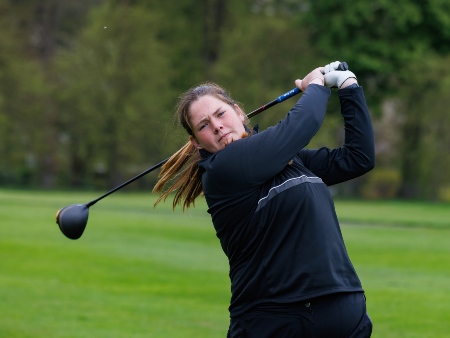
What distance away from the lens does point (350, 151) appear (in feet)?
15.2

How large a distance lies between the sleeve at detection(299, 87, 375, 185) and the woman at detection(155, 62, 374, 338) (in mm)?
35

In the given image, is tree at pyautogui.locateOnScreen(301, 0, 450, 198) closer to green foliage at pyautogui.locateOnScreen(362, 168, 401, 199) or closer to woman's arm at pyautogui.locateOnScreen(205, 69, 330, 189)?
green foliage at pyautogui.locateOnScreen(362, 168, 401, 199)

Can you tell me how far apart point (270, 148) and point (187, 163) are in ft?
2.27

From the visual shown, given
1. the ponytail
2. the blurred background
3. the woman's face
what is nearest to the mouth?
the woman's face

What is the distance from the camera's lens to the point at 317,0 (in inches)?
2137

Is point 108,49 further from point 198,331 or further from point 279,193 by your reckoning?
point 279,193

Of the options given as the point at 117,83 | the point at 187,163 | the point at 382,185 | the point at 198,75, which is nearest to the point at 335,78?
the point at 187,163

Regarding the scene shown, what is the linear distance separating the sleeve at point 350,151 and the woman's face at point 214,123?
433 mm

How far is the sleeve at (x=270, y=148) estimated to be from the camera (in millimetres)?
4156

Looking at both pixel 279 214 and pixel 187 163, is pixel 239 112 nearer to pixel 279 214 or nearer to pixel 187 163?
pixel 187 163

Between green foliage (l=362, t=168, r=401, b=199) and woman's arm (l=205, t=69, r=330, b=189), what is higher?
woman's arm (l=205, t=69, r=330, b=189)

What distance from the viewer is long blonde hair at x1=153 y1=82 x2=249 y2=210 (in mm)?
4546

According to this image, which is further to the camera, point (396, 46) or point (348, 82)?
point (396, 46)

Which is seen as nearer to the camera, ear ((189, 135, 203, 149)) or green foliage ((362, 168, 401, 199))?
ear ((189, 135, 203, 149))
